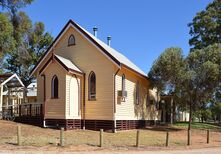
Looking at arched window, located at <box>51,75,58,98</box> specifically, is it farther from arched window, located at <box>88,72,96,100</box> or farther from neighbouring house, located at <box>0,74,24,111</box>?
neighbouring house, located at <box>0,74,24,111</box>

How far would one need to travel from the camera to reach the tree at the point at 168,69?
34.5m

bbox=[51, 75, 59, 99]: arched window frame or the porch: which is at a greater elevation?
bbox=[51, 75, 59, 99]: arched window frame

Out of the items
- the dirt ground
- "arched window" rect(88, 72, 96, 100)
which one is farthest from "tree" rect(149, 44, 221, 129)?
the dirt ground

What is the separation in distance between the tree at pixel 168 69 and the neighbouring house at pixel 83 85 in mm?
3670

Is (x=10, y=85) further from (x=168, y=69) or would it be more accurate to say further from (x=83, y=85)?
(x=168, y=69)

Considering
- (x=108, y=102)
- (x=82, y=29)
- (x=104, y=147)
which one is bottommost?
(x=104, y=147)

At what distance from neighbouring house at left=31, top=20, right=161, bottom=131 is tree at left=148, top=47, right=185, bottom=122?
12.0ft

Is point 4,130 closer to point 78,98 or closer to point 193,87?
point 78,98

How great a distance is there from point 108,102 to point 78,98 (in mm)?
2310

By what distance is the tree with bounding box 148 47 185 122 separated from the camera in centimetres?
3453

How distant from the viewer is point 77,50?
3167 cm

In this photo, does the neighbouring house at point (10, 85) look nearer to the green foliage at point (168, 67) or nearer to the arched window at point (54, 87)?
the arched window at point (54, 87)

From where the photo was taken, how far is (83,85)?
30766 mm

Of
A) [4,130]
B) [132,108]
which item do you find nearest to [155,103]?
[132,108]
